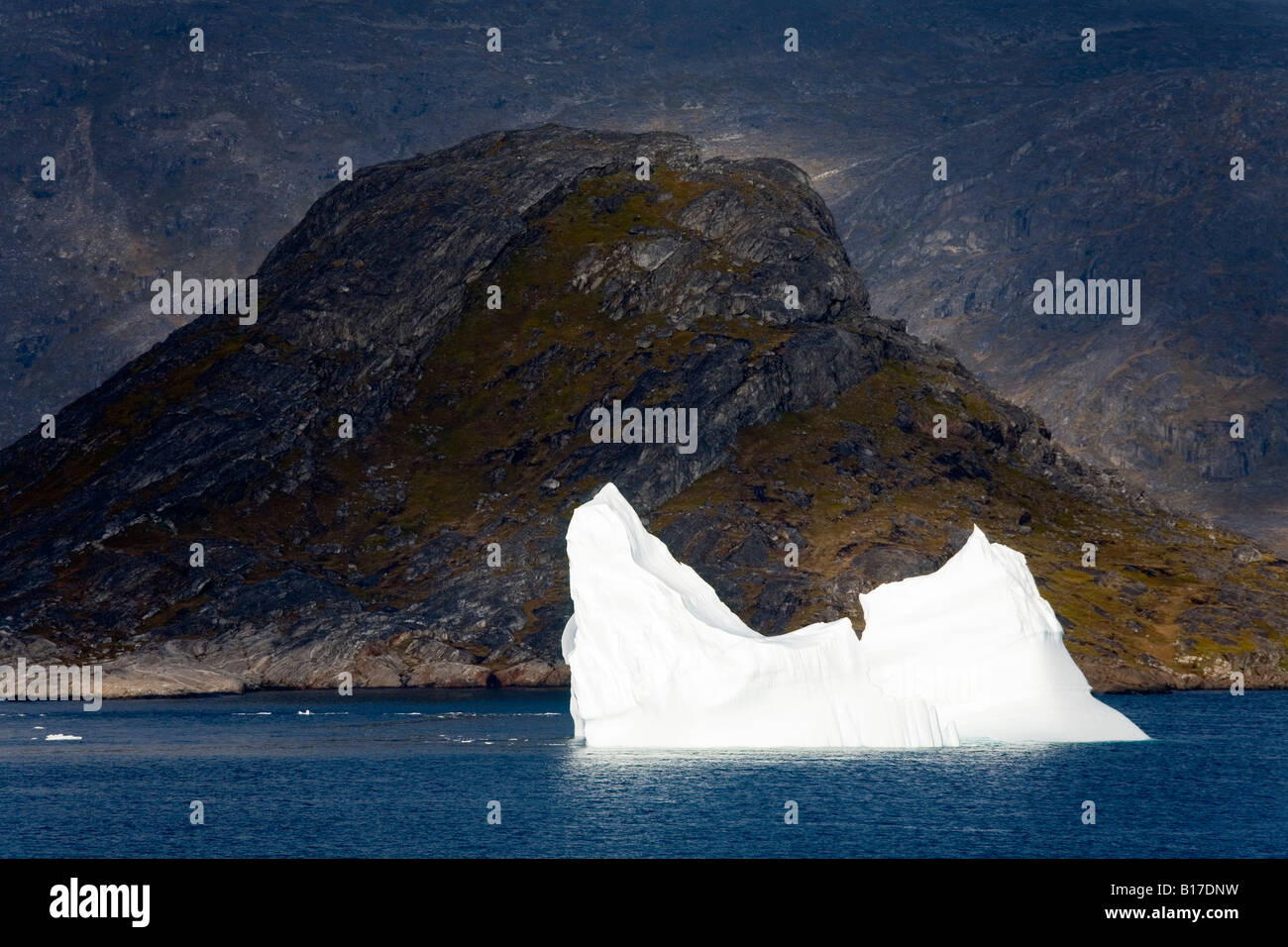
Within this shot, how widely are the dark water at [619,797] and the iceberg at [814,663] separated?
2392 mm

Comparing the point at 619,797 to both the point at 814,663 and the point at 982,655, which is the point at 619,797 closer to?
the point at 814,663

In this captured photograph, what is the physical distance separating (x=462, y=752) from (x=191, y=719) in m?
53.7

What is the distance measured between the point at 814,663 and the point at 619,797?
20252 mm

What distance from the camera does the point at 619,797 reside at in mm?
105812

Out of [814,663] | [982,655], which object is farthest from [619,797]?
[982,655]

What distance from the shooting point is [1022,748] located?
132375 mm

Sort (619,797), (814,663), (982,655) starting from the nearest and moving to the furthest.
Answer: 1. (619,797)
2. (814,663)
3. (982,655)

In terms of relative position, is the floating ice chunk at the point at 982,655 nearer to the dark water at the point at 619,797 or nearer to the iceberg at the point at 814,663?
the iceberg at the point at 814,663

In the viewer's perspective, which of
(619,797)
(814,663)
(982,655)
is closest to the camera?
(619,797)

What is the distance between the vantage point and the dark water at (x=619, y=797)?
302 feet

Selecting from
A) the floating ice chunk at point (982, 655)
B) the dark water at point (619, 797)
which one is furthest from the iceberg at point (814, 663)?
the dark water at point (619, 797)

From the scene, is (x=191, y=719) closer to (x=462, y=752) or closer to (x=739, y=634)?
(x=462, y=752)
